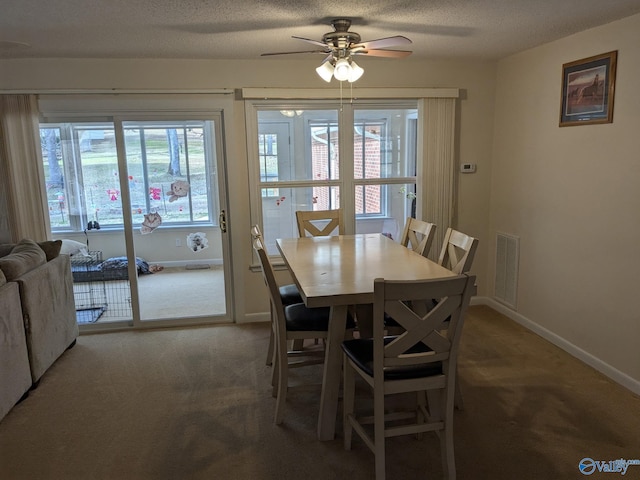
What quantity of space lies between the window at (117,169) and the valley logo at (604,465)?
3.34 meters

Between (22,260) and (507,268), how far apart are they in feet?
12.6

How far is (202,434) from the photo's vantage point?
255cm

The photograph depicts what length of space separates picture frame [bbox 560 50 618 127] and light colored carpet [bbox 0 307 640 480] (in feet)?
5.59

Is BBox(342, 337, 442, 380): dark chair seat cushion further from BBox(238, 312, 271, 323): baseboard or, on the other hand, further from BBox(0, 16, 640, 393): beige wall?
BBox(238, 312, 271, 323): baseboard

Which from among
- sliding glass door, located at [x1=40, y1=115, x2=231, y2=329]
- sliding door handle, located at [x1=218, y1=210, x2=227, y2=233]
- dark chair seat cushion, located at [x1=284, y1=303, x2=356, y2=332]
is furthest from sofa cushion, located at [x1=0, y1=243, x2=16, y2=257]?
dark chair seat cushion, located at [x1=284, y1=303, x2=356, y2=332]

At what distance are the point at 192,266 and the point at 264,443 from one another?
2.63 metres

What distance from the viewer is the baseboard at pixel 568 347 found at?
296cm

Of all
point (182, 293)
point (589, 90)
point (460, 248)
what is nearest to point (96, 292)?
point (182, 293)

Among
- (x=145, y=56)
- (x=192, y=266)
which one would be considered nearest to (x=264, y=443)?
(x=192, y=266)

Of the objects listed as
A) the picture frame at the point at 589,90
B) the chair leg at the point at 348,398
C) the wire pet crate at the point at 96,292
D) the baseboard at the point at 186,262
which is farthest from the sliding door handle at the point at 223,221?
the picture frame at the point at 589,90

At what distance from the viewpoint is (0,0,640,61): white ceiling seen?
2.48 m

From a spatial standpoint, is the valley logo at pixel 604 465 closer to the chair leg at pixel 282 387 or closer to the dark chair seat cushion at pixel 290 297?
the chair leg at pixel 282 387

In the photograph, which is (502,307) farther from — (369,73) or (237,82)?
(237,82)

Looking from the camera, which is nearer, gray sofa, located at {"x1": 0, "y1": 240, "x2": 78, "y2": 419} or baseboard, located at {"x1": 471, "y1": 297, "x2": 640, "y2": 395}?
gray sofa, located at {"x1": 0, "y1": 240, "x2": 78, "y2": 419}
